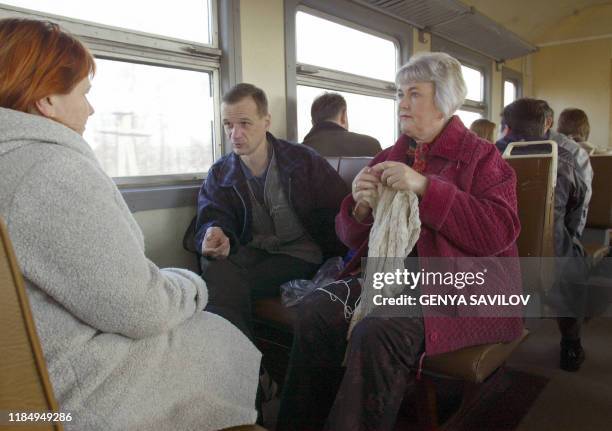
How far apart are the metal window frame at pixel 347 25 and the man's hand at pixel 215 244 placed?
1.22 meters

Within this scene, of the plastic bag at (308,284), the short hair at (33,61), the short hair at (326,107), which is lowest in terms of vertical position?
the plastic bag at (308,284)

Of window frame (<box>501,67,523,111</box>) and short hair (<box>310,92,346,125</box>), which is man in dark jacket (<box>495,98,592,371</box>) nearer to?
short hair (<box>310,92,346,125</box>)

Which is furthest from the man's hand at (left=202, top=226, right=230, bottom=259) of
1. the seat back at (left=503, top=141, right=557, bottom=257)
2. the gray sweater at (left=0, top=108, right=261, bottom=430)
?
the seat back at (left=503, top=141, right=557, bottom=257)

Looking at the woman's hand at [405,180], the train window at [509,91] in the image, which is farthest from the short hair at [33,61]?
the train window at [509,91]

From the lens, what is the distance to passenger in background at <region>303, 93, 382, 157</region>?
289 centimetres

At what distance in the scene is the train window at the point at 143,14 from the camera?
198cm

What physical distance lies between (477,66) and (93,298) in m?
5.80

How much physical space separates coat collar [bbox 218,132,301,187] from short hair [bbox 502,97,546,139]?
1.33 m

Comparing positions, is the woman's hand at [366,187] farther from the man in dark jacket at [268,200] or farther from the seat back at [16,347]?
the seat back at [16,347]

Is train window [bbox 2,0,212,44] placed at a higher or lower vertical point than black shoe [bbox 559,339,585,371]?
higher

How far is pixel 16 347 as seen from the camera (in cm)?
52

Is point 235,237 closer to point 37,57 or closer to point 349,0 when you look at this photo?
point 37,57

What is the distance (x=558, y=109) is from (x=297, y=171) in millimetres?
6508

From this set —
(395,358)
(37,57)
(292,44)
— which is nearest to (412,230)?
(395,358)
